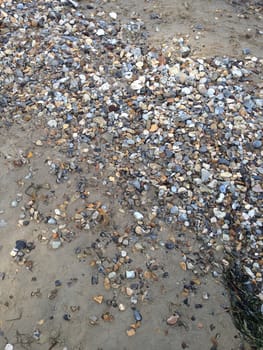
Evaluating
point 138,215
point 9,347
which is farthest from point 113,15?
point 9,347

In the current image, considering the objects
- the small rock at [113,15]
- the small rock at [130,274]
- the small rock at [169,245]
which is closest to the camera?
the small rock at [130,274]

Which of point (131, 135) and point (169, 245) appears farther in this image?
point (131, 135)

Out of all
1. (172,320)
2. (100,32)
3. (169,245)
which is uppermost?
(100,32)

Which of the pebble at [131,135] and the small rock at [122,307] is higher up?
the pebble at [131,135]

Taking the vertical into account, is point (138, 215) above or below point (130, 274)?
above

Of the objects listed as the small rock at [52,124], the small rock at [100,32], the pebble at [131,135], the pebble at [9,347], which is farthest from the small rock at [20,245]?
the small rock at [100,32]

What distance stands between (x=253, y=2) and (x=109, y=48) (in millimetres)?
1751

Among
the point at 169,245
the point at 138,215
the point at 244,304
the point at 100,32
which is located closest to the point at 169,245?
the point at 169,245

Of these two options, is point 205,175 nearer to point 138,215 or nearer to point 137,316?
point 138,215

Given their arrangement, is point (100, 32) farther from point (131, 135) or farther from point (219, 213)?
point (219, 213)

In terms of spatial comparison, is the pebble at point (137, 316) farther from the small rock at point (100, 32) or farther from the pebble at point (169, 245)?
the small rock at point (100, 32)

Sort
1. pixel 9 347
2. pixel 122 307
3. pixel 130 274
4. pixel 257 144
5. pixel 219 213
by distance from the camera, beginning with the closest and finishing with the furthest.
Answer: pixel 9 347
pixel 122 307
pixel 130 274
pixel 219 213
pixel 257 144

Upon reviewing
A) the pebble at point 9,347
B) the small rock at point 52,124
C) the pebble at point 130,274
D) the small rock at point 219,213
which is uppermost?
the small rock at point 52,124

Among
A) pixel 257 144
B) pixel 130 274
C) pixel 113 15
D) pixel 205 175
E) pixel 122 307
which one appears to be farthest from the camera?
pixel 113 15
